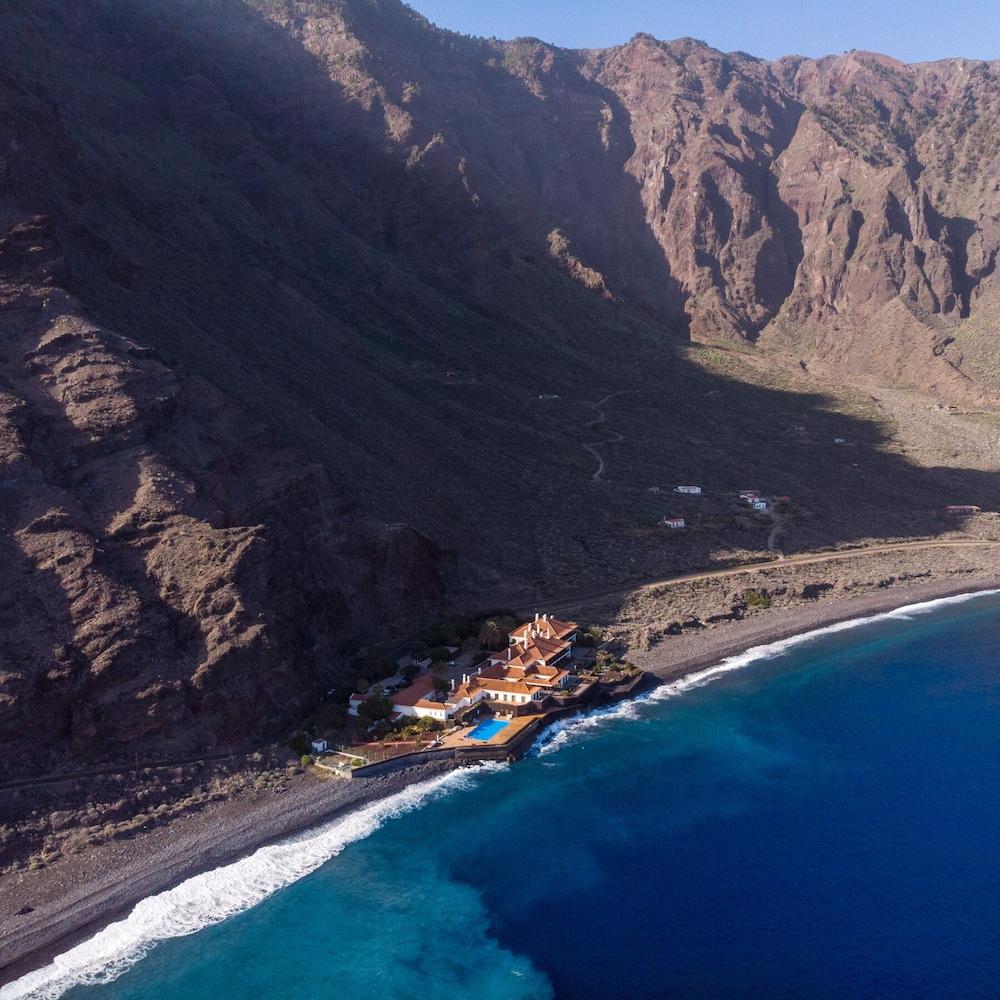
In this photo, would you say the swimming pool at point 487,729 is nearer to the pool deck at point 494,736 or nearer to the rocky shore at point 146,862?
the pool deck at point 494,736

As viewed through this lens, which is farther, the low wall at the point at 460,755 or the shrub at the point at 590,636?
the shrub at the point at 590,636

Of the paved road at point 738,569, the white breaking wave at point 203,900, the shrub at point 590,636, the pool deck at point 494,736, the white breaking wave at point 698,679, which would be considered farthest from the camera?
the paved road at point 738,569

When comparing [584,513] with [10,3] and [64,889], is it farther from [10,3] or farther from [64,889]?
[10,3]

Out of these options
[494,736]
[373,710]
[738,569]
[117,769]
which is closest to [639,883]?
[494,736]

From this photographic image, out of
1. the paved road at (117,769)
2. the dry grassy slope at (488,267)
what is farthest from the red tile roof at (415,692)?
the dry grassy slope at (488,267)

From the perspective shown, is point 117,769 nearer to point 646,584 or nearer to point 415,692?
point 415,692

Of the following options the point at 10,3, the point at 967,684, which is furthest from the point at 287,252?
the point at 967,684

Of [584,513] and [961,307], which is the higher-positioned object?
[961,307]
